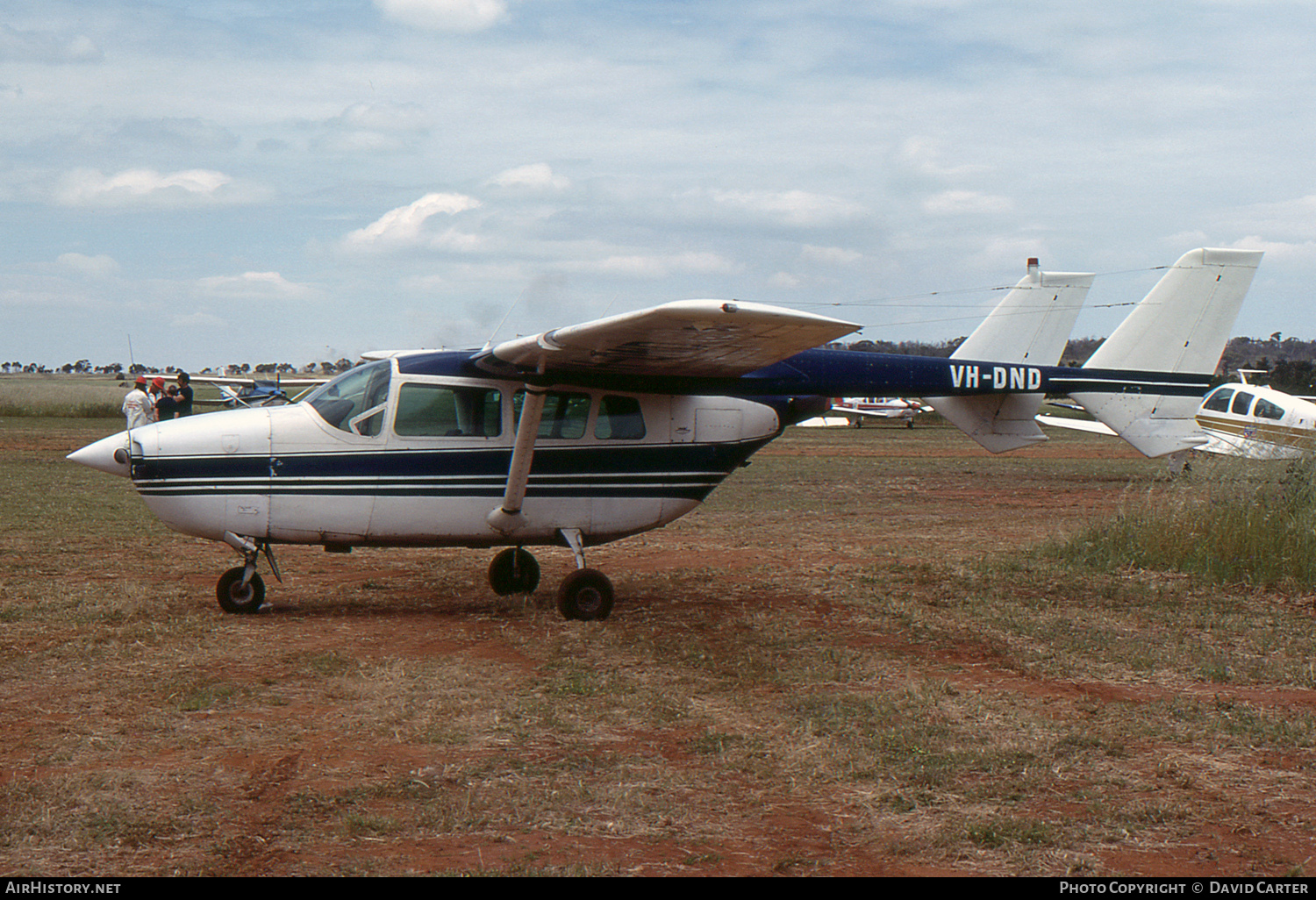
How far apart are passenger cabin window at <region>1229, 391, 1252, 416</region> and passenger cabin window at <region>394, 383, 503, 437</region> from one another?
19044 mm

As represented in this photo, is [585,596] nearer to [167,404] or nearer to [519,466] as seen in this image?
[519,466]

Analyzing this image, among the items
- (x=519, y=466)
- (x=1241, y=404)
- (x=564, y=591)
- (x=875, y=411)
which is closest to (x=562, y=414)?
(x=519, y=466)

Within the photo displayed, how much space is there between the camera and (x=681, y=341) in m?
7.66

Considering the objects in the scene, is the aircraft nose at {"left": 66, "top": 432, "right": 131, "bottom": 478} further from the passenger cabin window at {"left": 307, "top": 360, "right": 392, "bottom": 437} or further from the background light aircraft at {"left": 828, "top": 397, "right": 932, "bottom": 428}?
the background light aircraft at {"left": 828, "top": 397, "right": 932, "bottom": 428}

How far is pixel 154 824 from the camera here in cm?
435

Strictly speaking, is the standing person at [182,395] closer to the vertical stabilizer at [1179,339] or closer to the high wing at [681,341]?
the high wing at [681,341]

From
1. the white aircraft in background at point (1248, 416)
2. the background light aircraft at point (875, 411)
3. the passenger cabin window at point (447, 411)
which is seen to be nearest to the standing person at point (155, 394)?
the passenger cabin window at point (447, 411)

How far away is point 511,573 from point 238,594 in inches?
96.8

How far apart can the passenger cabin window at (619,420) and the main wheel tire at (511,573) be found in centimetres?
160

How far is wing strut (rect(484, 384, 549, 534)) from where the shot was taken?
8453 millimetres

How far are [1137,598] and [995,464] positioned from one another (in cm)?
1851

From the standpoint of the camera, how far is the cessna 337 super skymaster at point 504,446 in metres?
8.27
